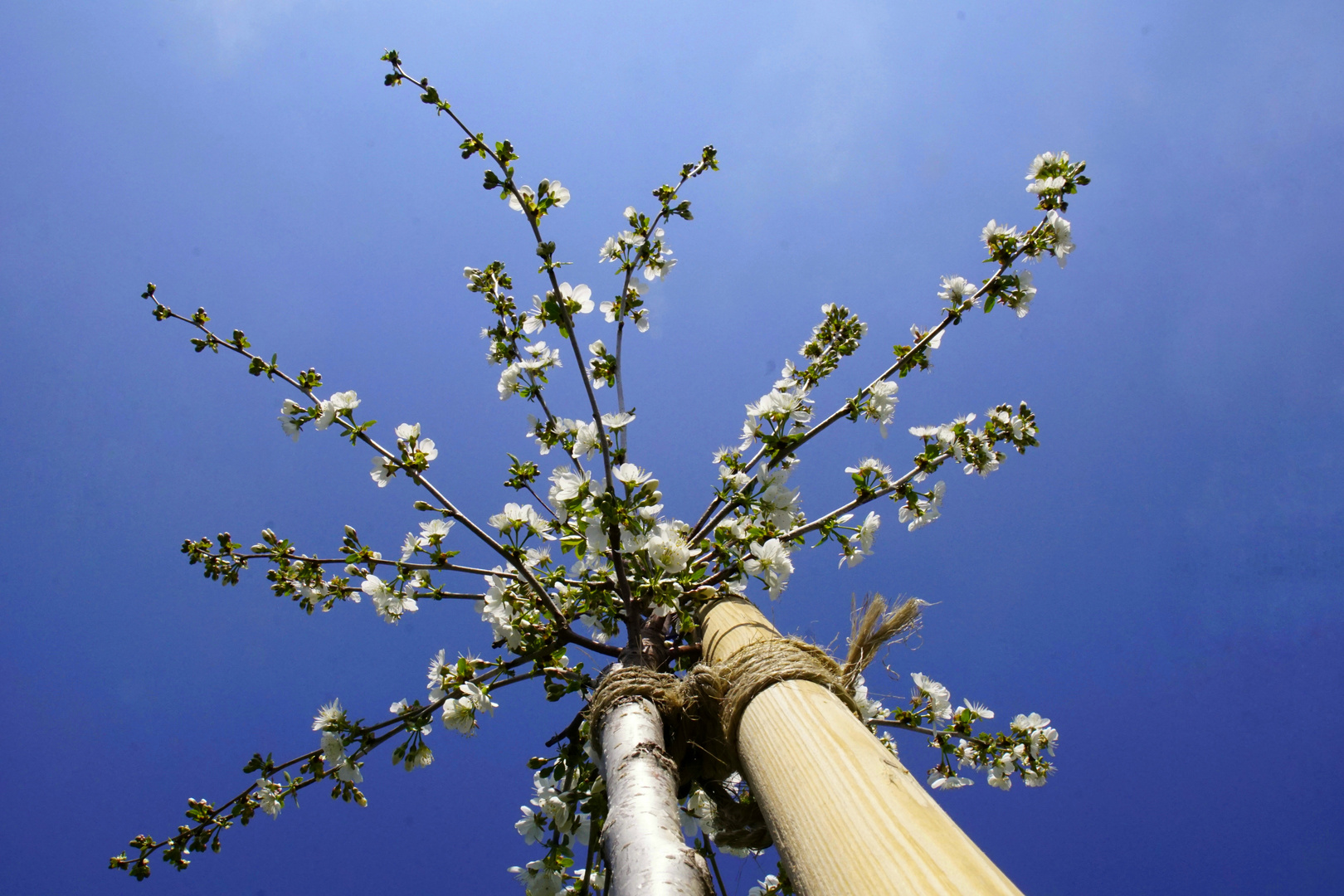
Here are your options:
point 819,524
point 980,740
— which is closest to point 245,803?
point 819,524

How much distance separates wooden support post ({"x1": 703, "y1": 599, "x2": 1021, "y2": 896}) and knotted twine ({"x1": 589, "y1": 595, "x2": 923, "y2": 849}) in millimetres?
54

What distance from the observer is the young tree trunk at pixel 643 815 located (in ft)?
4.34

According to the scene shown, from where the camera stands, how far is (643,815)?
4.88 feet

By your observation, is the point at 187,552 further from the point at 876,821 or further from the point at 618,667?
the point at 876,821

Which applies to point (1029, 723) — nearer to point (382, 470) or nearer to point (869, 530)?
point (869, 530)

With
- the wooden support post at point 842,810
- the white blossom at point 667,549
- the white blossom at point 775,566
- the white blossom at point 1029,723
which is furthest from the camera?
the white blossom at point 1029,723

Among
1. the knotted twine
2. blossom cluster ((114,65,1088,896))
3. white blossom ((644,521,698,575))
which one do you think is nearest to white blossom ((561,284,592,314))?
blossom cluster ((114,65,1088,896))

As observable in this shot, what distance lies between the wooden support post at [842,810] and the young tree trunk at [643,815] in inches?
8.4

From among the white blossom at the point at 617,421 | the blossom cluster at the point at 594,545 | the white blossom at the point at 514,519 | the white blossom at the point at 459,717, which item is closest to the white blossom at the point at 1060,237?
the blossom cluster at the point at 594,545

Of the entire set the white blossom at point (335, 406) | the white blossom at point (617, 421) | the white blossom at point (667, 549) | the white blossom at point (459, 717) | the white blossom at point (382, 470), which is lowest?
the white blossom at point (459, 717)

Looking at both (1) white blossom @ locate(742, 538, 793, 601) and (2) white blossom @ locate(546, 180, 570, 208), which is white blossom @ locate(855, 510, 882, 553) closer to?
(1) white blossom @ locate(742, 538, 793, 601)

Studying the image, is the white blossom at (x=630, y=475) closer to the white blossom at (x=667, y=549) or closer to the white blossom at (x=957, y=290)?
the white blossom at (x=667, y=549)

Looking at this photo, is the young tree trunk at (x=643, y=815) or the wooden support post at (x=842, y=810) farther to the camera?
the young tree trunk at (x=643, y=815)

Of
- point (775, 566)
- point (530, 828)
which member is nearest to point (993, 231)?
point (775, 566)
